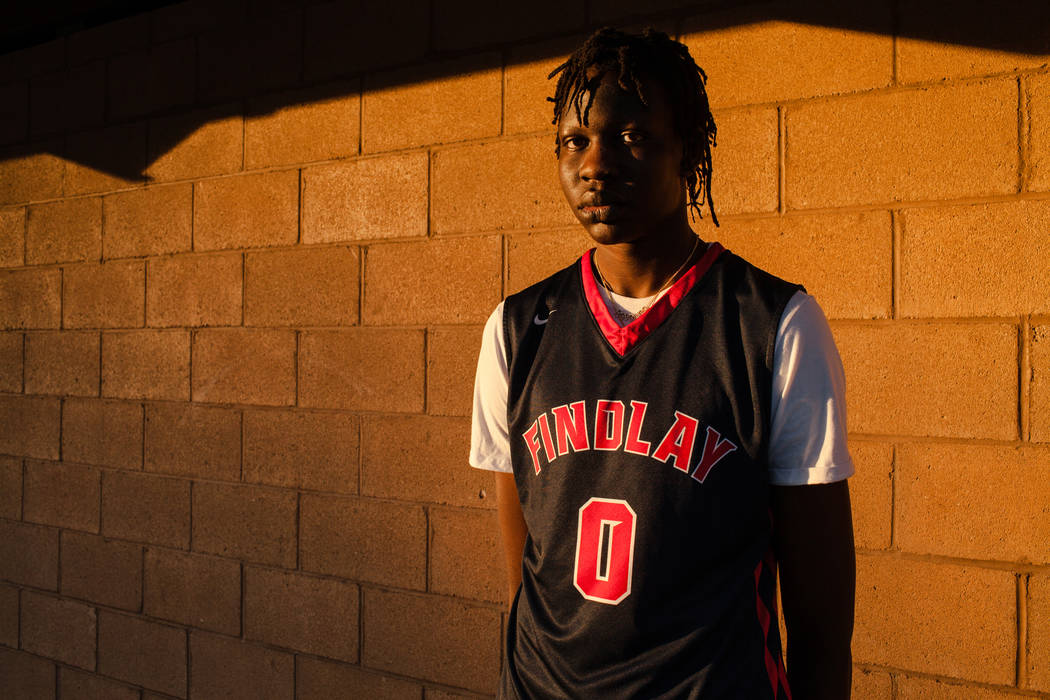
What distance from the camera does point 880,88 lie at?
1.90 metres

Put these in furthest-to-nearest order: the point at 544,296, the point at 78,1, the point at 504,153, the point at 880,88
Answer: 1. the point at 78,1
2. the point at 504,153
3. the point at 880,88
4. the point at 544,296

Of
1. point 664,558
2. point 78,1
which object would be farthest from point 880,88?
point 78,1

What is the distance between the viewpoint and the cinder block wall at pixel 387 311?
1.81m

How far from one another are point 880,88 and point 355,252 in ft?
5.18

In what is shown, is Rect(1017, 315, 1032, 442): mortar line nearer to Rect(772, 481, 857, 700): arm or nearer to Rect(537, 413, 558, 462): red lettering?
Rect(772, 481, 857, 700): arm

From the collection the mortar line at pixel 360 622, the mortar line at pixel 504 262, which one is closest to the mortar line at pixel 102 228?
the mortar line at pixel 360 622

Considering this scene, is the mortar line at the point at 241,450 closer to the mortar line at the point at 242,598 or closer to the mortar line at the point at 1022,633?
the mortar line at the point at 242,598

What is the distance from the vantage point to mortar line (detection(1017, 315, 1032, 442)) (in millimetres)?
1757

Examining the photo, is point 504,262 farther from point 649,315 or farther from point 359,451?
point 649,315

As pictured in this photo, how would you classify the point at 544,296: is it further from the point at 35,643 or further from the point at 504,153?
the point at 35,643

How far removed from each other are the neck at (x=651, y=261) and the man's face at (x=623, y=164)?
51mm

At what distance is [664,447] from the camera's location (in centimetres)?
121

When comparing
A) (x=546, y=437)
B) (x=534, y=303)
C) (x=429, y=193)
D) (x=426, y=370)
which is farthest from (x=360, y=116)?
(x=546, y=437)

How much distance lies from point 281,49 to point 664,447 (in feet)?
7.50
